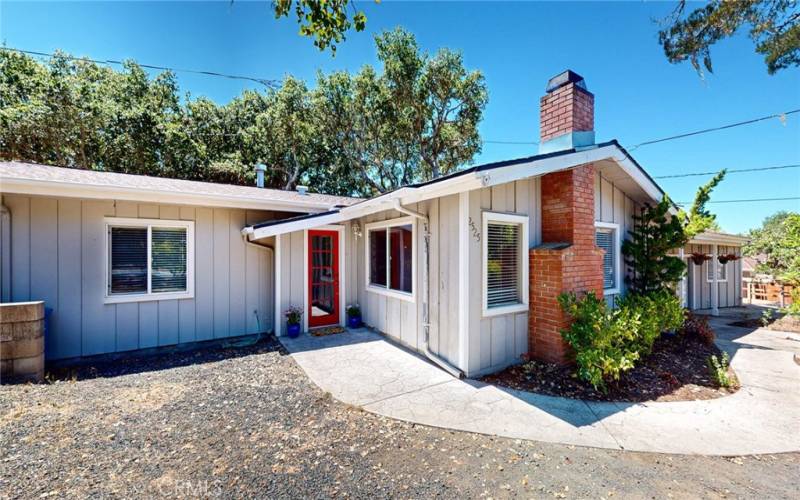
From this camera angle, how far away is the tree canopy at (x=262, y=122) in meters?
14.5

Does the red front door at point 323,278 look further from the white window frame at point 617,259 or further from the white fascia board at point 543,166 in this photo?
the white window frame at point 617,259

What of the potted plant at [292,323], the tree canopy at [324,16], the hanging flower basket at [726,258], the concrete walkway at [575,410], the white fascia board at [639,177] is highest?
the tree canopy at [324,16]

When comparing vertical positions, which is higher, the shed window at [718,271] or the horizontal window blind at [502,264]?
the horizontal window blind at [502,264]

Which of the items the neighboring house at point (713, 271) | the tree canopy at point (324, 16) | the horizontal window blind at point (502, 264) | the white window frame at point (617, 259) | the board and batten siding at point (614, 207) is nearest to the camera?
the tree canopy at point (324, 16)

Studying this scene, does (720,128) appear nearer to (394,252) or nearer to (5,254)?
(394,252)

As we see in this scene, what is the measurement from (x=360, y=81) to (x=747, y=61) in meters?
13.8

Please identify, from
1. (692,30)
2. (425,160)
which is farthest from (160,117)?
(692,30)

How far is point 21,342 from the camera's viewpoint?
4.04 meters

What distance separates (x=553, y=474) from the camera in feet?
8.41

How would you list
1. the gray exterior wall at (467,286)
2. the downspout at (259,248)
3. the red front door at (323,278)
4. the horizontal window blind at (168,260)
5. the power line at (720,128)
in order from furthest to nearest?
1. the power line at (720,128)
2. the red front door at (323,278)
3. the downspout at (259,248)
4. the horizontal window blind at (168,260)
5. the gray exterior wall at (467,286)

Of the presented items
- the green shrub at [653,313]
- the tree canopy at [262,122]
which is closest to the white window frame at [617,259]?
the green shrub at [653,313]

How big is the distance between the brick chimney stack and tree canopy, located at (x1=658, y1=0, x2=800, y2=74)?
162 inches

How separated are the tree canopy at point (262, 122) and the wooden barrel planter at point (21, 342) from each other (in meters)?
14.8

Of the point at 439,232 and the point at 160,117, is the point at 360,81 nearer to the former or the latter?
the point at 160,117
